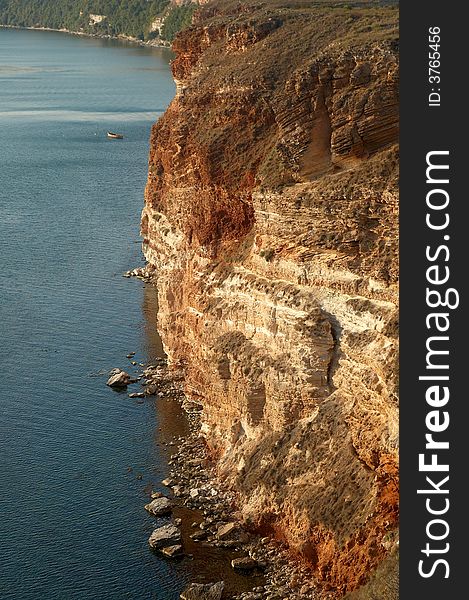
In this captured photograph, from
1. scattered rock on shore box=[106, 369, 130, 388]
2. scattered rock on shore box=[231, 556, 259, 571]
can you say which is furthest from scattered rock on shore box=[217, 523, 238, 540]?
scattered rock on shore box=[106, 369, 130, 388]

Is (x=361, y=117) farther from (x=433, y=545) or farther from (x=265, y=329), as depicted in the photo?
(x=433, y=545)

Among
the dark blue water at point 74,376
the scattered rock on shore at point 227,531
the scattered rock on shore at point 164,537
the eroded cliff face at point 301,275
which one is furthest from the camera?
the scattered rock on shore at point 227,531

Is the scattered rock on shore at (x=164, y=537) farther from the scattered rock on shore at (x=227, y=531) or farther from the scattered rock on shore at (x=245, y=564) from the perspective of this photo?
the scattered rock on shore at (x=245, y=564)

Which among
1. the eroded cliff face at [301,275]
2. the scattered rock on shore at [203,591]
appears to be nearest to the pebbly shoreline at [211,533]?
the scattered rock on shore at [203,591]

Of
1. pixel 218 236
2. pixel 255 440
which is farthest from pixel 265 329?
pixel 218 236

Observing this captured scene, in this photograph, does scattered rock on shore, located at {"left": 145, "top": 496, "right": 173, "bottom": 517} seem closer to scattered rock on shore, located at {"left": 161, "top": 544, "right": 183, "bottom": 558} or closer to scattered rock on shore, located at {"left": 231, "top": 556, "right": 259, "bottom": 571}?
scattered rock on shore, located at {"left": 161, "top": 544, "right": 183, "bottom": 558}
